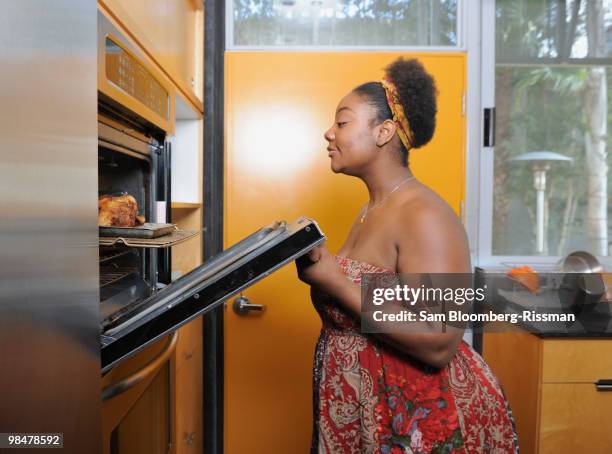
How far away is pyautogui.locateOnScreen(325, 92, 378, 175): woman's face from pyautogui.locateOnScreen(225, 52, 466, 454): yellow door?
83 cm

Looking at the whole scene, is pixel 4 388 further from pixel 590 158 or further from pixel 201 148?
pixel 590 158

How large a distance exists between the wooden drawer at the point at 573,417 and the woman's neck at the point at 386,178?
36.4 inches

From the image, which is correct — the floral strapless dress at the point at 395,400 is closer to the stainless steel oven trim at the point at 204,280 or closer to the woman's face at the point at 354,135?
the woman's face at the point at 354,135

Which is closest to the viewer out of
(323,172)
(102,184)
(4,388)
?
(4,388)

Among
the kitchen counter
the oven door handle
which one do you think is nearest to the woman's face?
the oven door handle

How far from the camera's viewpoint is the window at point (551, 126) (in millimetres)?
2143

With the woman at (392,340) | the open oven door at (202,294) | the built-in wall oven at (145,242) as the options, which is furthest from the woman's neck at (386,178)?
the open oven door at (202,294)

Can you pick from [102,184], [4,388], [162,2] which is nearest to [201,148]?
[162,2]

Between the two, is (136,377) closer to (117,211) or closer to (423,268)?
(117,211)

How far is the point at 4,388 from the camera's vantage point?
1.13 ft

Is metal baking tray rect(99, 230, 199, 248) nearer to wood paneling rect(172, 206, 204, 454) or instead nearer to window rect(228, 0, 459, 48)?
wood paneling rect(172, 206, 204, 454)

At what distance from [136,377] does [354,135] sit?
2.22 ft

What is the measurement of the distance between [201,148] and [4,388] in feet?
5.27

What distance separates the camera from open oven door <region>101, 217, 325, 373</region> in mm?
704
